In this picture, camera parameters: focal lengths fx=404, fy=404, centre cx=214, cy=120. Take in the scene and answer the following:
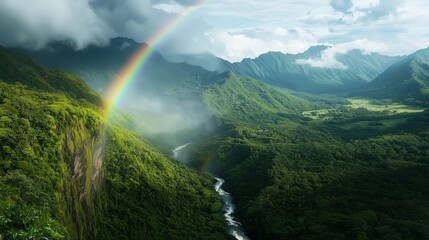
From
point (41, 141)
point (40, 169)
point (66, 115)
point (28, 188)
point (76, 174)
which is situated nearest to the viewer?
point (28, 188)

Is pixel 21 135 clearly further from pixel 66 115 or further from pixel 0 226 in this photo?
pixel 0 226

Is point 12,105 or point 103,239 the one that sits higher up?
point 12,105

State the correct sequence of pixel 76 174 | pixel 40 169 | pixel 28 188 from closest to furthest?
pixel 28 188 < pixel 40 169 < pixel 76 174

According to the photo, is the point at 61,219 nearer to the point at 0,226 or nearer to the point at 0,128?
the point at 0,128

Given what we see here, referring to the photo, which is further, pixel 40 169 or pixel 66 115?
pixel 66 115

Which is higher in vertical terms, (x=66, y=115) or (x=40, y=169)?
(x=66, y=115)

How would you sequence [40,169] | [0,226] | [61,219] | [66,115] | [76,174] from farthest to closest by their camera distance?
[66,115] → [76,174] → [40,169] → [61,219] → [0,226]

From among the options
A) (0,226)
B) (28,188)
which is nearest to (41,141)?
(28,188)

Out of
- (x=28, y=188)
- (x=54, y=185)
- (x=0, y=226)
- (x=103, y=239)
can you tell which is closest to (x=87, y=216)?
(x=103, y=239)

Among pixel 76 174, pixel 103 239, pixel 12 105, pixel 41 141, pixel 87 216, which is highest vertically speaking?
pixel 12 105
